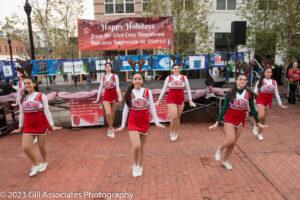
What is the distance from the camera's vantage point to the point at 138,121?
4867 millimetres

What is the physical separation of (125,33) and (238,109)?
676cm

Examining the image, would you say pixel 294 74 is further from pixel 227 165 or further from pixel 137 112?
pixel 137 112

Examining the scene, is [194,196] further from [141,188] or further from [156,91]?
[156,91]


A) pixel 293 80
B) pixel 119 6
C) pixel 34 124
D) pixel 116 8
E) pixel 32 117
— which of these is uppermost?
pixel 119 6

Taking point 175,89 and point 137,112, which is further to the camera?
point 175,89

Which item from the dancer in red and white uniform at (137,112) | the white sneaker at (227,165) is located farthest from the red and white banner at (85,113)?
the white sneaker at (227,165)

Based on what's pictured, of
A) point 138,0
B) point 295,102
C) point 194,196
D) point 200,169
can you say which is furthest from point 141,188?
point 138,0

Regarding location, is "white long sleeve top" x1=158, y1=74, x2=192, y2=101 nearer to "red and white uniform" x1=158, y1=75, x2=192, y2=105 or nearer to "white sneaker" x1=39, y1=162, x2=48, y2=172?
"red and white uniform" x1=158, y1=75, x2=192, y2=105

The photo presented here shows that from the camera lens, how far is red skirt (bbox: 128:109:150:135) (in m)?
4.84

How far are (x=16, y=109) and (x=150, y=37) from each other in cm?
565

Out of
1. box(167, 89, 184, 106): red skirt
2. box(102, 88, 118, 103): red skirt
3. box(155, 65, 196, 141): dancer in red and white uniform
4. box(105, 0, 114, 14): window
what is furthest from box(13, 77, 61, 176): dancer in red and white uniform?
box(105, 0, 114, 14): window

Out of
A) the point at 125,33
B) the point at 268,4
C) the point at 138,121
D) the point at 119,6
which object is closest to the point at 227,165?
the point at 138,121

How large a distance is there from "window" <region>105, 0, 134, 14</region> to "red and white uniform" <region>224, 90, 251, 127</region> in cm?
1963

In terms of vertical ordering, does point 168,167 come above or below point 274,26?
below
